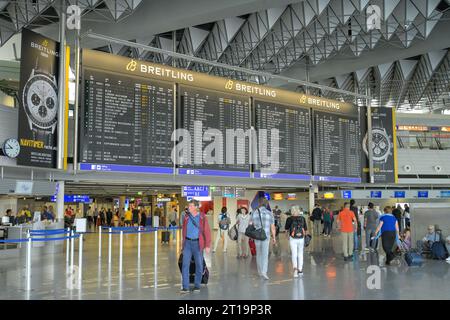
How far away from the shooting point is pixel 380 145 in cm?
1933

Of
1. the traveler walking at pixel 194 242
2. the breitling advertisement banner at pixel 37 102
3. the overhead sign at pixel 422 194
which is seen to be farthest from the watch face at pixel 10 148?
the overhead sign at pixel 422 194

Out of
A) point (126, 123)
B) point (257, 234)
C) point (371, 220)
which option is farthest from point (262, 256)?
point (371, 220)

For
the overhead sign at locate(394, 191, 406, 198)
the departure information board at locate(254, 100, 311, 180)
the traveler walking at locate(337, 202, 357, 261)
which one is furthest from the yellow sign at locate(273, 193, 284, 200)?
the traveler walking at locate(337, 202, 357, 261)

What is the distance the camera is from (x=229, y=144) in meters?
14.9

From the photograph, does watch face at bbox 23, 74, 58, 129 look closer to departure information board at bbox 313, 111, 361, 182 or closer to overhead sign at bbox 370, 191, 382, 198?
departure information board at bbox 313, 111, 361, 182

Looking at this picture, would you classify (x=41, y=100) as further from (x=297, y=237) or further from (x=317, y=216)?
(x=317, y=216)

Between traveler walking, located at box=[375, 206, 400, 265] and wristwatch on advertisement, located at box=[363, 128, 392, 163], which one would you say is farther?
wristwatch on advertisement, located at box=[363, 128, 392, 163]

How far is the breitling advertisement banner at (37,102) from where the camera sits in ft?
37.5

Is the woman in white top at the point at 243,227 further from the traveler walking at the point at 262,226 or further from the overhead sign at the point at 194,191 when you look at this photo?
the traveler walking at the point at 262,226

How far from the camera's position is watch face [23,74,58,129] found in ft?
37.7

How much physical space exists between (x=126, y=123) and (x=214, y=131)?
2967 mm

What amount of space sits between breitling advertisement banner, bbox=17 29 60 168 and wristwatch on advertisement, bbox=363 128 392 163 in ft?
40.0
